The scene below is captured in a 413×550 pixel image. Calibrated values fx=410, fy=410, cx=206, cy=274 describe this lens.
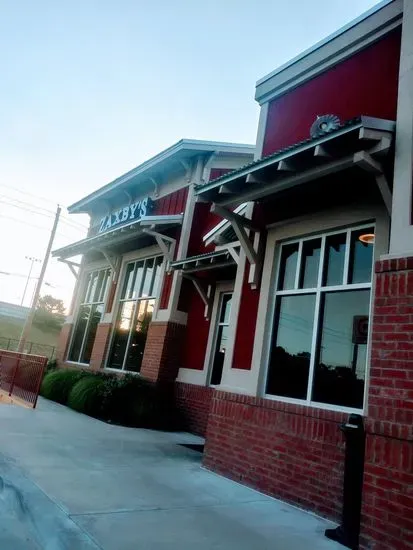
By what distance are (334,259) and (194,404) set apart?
5.67 meters

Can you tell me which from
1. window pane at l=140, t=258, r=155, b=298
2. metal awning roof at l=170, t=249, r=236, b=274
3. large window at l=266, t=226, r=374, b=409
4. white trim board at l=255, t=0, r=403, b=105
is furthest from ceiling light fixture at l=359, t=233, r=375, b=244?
window pane at l=140, t=258, r=155, b=298

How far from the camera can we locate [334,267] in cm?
538

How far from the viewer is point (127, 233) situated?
39.2 feet

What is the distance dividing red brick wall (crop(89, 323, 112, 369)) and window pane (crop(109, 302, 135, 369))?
25cm

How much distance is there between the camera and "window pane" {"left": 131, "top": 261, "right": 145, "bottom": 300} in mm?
12641

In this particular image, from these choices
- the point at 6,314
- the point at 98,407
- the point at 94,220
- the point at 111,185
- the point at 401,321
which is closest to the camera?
A: the point at 401,321

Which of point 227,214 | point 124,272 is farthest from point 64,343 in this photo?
point 227,214

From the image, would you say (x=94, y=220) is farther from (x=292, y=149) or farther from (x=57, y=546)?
(x=57, y=546)

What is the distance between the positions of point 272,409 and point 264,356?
2.56ft

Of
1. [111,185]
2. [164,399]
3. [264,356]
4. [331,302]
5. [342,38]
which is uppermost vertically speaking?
[111,185]

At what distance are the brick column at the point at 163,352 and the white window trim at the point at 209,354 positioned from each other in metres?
0.33

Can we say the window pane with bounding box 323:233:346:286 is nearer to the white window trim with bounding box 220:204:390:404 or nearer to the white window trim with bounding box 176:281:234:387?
the white window trim with bounding box 220:204:390:404

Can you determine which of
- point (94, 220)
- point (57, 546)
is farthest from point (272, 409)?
point (94, 220)

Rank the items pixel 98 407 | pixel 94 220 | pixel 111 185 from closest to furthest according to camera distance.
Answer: pixel 98 407
pixel 111 185
pixel 94 220
